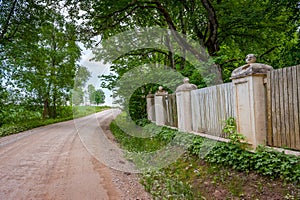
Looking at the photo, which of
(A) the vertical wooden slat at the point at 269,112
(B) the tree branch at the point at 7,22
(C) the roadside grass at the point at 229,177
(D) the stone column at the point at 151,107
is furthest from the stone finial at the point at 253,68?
(B) the tree branch at the point at 7,22

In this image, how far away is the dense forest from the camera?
7.61m

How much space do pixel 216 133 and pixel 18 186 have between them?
13.6 ft

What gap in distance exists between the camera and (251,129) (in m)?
4.02

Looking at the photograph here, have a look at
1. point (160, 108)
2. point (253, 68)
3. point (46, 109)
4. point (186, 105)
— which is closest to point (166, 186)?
point (253, 68)

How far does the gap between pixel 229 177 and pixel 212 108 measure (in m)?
2.16

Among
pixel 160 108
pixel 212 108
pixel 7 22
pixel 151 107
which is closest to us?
pixel 212 108

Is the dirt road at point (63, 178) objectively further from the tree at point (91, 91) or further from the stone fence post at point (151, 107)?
the stone fence post at point (151, 107)

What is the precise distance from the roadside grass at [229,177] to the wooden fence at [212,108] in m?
0.79

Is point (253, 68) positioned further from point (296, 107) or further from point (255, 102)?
point (296, 107)

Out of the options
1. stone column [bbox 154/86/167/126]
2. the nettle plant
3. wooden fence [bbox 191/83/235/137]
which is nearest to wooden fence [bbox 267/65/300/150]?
the nettle plant

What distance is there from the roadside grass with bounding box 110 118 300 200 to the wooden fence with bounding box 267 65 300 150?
0.31 meters

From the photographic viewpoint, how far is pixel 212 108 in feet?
18.5

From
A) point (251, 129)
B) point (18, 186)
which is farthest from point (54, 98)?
point (251, 129)

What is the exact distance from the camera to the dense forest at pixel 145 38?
7.61m
